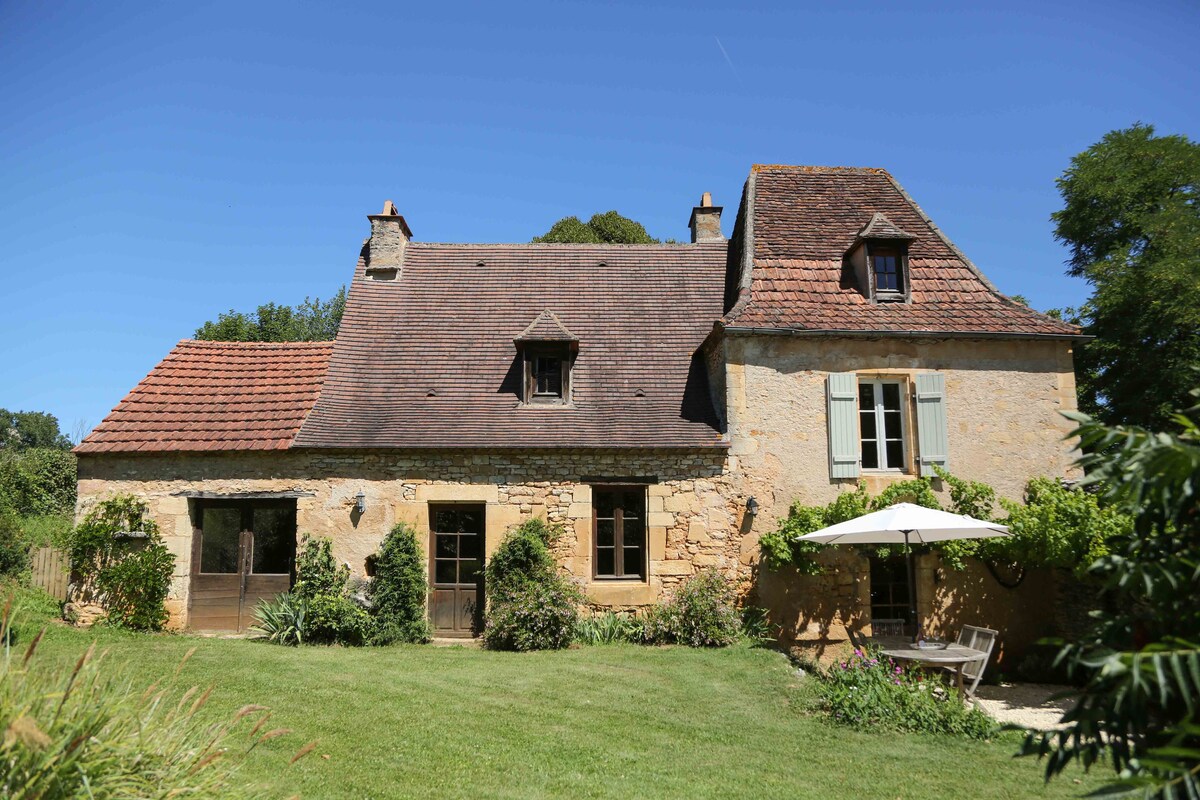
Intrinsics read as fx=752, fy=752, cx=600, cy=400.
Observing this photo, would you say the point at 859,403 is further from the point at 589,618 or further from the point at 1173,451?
the point at 1173,451

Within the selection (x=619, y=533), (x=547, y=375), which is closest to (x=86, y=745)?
(x=619, y=533)

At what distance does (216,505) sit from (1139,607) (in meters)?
13.4

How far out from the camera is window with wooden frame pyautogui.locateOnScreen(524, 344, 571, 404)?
1320 centimetres

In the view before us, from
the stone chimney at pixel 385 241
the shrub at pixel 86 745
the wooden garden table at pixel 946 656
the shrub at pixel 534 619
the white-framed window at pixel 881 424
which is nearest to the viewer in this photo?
the shrub at pixel 86 745

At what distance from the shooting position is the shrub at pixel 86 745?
2990 mm

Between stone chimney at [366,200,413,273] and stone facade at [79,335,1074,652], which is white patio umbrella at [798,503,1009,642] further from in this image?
stone chimney at [366,200,413,273]

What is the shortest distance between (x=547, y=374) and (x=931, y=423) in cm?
649

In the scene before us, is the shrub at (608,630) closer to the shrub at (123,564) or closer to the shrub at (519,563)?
the shrub at (519,563)

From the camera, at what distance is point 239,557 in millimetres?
12375

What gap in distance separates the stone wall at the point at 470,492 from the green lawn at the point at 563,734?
6.76 ft

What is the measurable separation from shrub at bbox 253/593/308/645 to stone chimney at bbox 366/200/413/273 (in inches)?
271

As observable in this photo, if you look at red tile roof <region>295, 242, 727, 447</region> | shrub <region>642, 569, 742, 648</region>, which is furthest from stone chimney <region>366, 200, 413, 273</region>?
shrub <region>642, 569, 742, 648</region>

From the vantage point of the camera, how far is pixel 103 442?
12.1 m

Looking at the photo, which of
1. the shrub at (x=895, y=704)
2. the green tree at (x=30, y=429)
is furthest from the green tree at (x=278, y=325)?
the green tree at (x=30, y=429)
